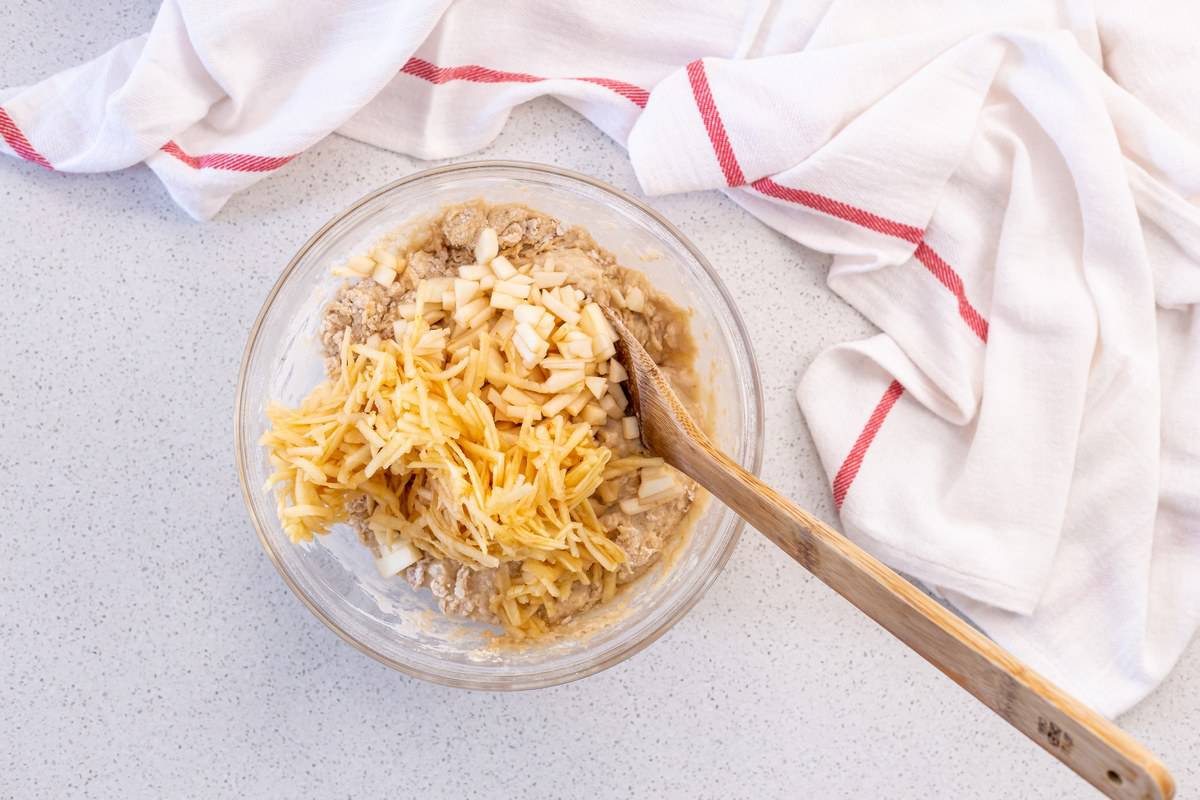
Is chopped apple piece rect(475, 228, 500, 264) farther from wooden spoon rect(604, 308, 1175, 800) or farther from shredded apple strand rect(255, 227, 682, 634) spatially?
wooden spoon rect(604, 308, 1175, 800)

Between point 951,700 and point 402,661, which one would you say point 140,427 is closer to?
point 402,661

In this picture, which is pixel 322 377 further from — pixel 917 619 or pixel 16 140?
pixel 917 619

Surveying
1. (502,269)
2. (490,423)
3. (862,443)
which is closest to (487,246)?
(502,269)

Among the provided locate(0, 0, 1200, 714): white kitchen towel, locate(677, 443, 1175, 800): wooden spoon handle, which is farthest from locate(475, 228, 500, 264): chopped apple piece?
locate(677, 443, 1175, 800): wooden spoon handle

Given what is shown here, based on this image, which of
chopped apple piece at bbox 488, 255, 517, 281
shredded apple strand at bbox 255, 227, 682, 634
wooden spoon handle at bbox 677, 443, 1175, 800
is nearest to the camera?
wooden spoon handle at bbox 677, 443, 1175, 800

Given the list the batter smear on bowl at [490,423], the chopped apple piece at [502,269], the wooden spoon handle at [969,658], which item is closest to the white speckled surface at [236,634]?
the batter smear on bowl at [490,423]
